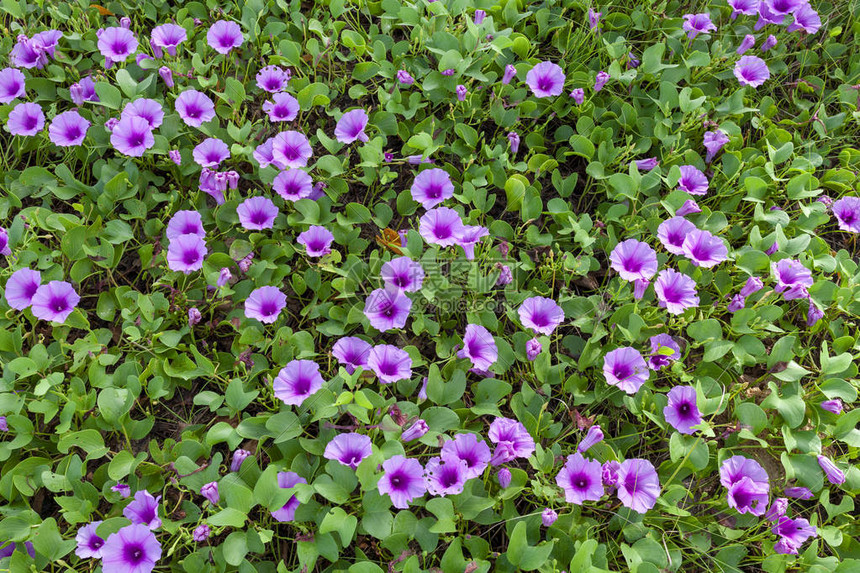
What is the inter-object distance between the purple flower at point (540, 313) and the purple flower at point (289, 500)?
3.26ft

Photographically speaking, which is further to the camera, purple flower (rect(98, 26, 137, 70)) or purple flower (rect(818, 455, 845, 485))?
purple flower (rect(98, 26, 137, 70))

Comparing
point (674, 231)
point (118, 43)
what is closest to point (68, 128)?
point (118, 43)

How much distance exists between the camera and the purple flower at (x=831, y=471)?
2.16 m

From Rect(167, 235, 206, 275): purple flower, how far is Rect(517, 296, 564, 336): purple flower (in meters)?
1.28

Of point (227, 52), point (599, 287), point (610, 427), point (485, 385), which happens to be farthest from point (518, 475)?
point (227, 52)

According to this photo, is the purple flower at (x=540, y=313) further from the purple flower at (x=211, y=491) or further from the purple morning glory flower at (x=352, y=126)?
the purple flower at (x=211, y=491)

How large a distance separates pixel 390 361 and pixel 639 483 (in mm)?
939

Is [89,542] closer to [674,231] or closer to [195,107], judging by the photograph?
[195,107]

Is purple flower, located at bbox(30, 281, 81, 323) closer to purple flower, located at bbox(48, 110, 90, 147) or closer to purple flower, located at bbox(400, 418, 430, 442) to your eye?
purple flower, located at bbox(48, 110, 90, 147)

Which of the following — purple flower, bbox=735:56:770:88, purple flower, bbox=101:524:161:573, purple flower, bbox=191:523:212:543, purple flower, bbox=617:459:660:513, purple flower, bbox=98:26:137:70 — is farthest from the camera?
purple flower, bbox=735:56:770:88

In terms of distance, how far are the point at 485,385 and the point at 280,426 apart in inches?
29.4

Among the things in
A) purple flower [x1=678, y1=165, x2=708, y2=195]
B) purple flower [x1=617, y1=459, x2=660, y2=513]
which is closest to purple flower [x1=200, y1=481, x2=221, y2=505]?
purple flower [x1=617, y1=459, x2=660, y2=513]

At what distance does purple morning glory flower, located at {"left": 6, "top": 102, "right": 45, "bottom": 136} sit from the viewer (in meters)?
2.79

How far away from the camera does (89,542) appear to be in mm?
1949
